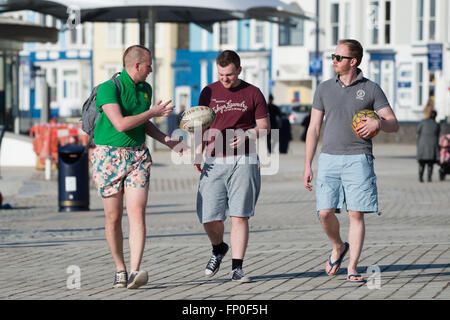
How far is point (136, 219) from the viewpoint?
806 centimetres

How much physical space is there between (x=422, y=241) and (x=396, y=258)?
4.98 ft

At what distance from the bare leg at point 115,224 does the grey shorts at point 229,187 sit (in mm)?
712

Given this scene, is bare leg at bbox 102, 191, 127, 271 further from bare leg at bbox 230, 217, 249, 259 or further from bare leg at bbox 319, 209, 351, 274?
bare leg at bbox 319, 209, 351, 274

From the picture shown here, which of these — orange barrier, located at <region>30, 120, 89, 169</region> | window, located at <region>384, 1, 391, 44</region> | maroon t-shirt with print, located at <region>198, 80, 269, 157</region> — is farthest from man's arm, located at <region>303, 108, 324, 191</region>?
window, located at <region>384, 1, 391, 44</region>

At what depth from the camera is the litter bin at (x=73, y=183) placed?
53.6 feet

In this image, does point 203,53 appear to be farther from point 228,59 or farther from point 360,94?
point 360,94

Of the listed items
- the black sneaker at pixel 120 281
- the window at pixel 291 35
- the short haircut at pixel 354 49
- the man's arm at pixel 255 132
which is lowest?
the black sneaker at pixel 120 281

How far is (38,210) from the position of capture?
54.1ft

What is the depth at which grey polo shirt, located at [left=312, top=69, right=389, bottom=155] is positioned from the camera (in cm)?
824

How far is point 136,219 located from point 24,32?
22324mm

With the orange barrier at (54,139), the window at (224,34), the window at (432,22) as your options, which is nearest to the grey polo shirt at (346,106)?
the orange barrier at (54,139)

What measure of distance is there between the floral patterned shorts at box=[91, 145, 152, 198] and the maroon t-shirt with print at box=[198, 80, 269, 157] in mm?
649

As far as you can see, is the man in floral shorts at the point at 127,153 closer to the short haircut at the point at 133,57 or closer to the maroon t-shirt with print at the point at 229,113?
the short haircut at the point at 133,57
